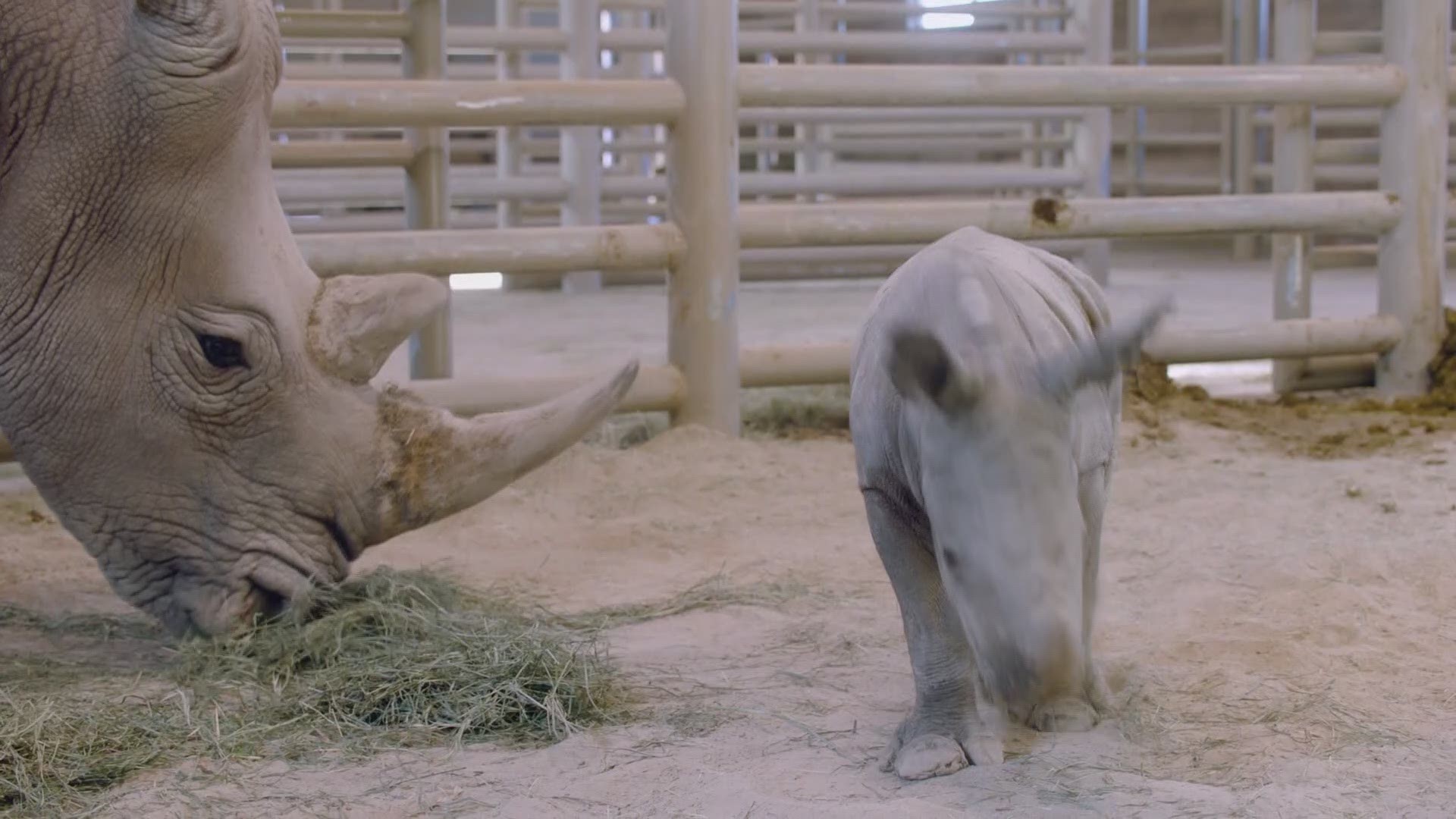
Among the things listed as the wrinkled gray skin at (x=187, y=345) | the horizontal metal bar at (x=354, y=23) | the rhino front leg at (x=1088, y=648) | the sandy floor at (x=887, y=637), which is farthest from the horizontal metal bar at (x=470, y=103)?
the rhino front leg at (x=1088, y=648)

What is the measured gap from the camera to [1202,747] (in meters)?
2.39

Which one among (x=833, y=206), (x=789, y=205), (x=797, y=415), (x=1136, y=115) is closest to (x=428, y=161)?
(x=789, y=205)

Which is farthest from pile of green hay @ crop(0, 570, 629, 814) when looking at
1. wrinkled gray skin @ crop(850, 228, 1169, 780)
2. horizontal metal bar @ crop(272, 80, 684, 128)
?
horizontal metal bar @ crop(272, 80, 684, 128)

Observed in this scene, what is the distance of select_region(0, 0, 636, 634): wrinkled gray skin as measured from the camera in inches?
111

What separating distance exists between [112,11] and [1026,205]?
2824mm

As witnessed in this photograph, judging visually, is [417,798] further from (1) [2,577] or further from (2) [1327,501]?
(2) [1327,501]

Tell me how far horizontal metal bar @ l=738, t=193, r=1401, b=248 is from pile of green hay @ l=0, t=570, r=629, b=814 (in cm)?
205

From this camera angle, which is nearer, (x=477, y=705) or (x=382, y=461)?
(x=477, y=705)

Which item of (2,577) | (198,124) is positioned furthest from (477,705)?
(2,577)

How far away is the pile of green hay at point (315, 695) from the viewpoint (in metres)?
2.43

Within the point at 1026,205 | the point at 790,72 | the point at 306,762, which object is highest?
the point at 790,72

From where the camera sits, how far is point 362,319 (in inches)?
116

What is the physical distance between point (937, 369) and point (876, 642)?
3.68 feet

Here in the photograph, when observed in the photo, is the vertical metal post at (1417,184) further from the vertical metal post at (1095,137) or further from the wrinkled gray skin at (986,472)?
the wrinkled gray skin at (986,472)
